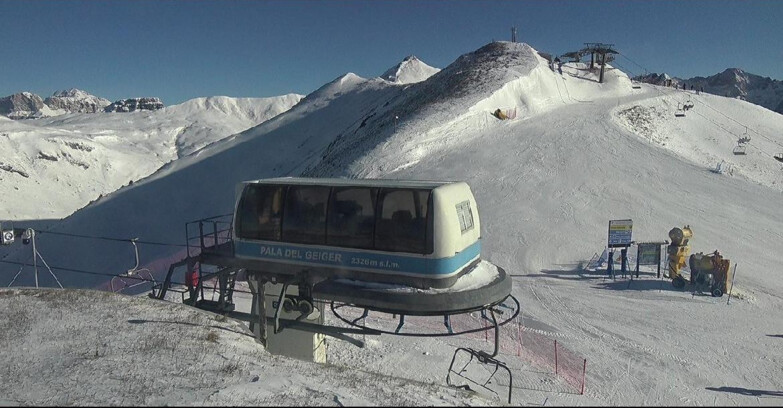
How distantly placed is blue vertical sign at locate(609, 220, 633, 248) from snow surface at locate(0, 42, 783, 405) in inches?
53.2

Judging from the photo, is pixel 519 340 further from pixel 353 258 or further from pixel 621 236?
pixel 621 236

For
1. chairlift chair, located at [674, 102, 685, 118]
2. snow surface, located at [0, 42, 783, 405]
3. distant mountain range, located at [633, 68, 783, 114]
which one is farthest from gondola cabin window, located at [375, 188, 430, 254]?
distant mountain range, located at [633, 68, 783, 114]

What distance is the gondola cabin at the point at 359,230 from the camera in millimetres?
8023

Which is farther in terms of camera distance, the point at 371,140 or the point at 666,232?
the point at 371,140

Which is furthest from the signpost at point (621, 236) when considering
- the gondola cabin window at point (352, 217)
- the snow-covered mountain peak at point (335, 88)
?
the snow-covered mountain peak at point (335, 88)

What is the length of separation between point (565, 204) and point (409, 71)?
351 ft

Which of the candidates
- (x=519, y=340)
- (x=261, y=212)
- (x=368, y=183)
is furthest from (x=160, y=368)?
(x=519, y=340)

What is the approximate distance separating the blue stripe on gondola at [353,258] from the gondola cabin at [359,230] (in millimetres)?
17

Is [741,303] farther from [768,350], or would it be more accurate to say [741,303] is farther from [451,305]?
[451,305]

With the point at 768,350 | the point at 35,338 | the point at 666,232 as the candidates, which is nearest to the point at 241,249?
the point at 35,338

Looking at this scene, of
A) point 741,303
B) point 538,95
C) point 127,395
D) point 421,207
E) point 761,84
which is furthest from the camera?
point 761,84

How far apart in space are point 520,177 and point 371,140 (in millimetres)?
14791

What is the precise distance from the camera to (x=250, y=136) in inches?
2344

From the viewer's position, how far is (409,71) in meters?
124
